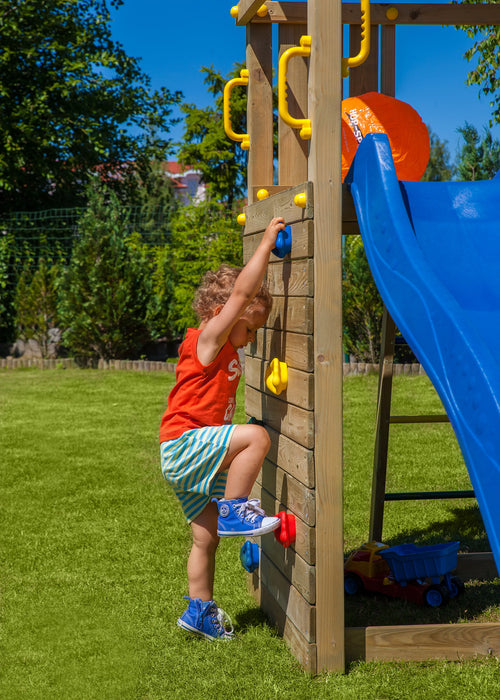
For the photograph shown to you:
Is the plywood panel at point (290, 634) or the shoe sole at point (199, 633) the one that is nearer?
the plywood panel at point (290, 634)

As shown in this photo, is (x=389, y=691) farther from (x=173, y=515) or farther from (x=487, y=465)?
(x=173, y=515)

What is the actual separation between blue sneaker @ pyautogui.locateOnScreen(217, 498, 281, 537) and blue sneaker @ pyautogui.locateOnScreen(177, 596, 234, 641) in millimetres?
390

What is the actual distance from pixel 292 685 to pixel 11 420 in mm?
6614

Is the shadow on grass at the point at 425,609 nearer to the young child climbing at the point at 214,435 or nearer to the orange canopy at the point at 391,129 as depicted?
the young child climbing at the point at 214,435

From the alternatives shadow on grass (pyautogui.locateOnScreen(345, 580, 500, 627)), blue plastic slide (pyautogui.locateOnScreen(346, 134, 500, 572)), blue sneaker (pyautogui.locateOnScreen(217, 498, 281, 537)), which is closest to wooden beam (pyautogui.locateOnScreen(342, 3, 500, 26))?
blue plastic slide (pyautogui.locateOnScreen(346, 134, 500, 572))

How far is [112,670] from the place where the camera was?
298 centimetres

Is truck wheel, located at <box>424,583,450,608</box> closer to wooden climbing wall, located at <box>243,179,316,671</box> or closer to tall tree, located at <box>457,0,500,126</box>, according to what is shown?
wooden climbing wall, located at <box>243,179,316,671</box>

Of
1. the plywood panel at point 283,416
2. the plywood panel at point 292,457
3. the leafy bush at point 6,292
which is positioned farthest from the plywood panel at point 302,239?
the leafy bush at point 6,292

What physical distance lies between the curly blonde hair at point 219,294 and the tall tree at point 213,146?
56.3 ft

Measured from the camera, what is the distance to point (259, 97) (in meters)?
3.72

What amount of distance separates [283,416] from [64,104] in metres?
19.9

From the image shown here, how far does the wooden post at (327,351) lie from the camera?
2.80 m

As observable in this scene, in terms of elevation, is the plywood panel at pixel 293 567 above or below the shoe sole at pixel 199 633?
above

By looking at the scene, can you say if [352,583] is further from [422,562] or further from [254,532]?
[254,532]
